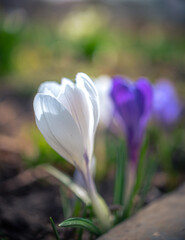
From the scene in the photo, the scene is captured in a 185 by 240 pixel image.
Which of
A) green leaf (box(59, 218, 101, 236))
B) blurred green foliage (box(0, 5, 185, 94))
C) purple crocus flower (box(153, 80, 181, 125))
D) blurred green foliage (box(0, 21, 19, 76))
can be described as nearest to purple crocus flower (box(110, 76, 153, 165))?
green leaf (box(59, 218, 101, 236))

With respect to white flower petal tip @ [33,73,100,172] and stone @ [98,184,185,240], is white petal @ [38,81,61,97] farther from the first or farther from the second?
stone @ [98,184,185,240]

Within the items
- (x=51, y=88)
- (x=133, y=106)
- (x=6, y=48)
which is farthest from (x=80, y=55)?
(x=51, y=88)

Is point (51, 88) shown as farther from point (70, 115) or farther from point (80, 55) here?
point (80, 55)

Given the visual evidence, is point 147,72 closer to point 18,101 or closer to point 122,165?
point 18,101

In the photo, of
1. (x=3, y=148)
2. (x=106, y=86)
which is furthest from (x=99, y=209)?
(x=3, y=148)

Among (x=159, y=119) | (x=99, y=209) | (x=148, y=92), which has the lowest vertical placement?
(x=159, y=119)
